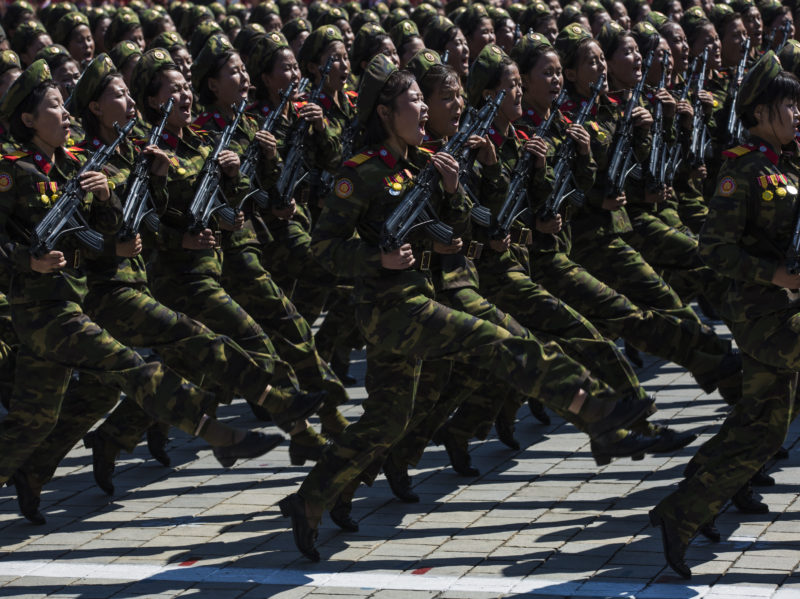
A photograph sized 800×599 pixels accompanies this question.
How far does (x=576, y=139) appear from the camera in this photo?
27.2 feet

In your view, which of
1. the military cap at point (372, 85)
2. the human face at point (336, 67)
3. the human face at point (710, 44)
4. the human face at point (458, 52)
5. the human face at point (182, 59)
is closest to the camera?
the military cap at point (372, 85)

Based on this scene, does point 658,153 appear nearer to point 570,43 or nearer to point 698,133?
point 570,43

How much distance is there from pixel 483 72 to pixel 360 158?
4.90 feet

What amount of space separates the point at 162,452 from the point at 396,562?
2.30 meters

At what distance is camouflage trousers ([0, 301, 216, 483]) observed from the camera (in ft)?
22.1

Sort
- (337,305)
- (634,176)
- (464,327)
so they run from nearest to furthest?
(464,327) < (634,176) < (337,305)

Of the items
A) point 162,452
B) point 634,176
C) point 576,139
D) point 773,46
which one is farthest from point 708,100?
point 162,452

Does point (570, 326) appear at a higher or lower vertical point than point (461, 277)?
lower

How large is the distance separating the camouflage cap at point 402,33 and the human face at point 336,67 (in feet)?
6.73

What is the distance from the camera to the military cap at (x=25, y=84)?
23.7ft

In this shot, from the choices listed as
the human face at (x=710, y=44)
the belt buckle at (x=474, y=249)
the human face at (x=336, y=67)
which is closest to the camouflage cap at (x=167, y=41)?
the human face at (x=336, y=67)

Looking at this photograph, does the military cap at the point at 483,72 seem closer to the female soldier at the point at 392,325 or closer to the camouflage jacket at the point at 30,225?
the female soldier at the point at 392,325

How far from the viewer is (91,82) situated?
305 inches

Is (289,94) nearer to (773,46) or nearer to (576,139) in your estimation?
(576,139)
